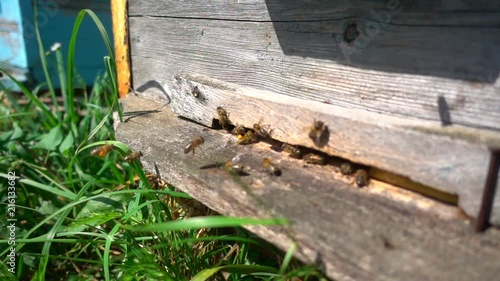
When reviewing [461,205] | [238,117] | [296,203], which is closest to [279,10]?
[238,117]

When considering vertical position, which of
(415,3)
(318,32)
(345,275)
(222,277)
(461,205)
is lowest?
(222,277)

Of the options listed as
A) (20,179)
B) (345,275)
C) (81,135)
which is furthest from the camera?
(81,135)

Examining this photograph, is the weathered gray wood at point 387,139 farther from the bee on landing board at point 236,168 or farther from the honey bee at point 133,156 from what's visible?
the honey bee at point 133,156

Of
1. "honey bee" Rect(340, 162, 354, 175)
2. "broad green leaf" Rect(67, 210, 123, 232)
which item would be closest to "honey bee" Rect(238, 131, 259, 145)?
"honey bee" Rect(340, 162, 354, 175)

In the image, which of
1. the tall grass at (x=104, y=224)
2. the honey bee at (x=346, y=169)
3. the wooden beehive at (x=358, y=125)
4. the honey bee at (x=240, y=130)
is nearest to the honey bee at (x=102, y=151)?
the tall grass at (x=104, y=224)

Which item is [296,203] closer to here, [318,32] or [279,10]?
[318,32]

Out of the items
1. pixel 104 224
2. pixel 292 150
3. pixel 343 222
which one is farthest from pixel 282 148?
pixel 104 224
